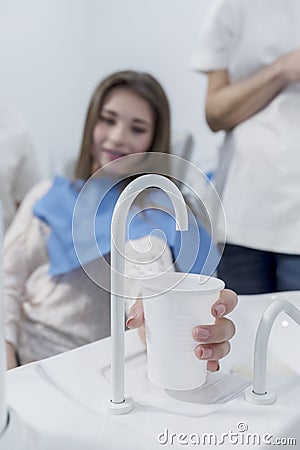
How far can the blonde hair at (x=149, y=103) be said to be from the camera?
124 centimetres

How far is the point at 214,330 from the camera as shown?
0.51 m

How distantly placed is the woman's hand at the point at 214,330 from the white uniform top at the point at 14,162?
3.59ft

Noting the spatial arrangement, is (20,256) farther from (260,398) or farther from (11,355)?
(260,398)

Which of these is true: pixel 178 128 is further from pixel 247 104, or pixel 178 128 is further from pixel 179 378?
pixel 179 378

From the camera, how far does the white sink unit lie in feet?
1.49

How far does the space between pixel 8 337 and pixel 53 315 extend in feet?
0.28

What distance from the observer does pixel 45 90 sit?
6.31 ft

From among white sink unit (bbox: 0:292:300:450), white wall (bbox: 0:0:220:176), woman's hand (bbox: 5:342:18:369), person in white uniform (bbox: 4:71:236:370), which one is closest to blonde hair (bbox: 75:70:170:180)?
person in white uniform (bbox: 4:71:236:370)

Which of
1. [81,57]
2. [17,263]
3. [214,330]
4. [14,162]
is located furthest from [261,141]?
[81,57]

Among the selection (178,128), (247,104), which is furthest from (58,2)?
(247,104)

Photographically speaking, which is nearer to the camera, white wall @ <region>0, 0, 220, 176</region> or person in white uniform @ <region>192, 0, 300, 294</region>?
person in white uniform @ <region>192, 0, 300, 294</region>

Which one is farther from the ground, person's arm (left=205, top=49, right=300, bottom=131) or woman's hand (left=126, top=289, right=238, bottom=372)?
person's arm (left=205, top=49, right=300, bottom=131)

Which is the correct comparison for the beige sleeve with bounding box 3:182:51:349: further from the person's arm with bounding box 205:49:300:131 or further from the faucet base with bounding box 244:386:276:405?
the faucet base with bounding box 244:386:276:405

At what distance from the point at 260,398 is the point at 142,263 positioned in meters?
0.15
